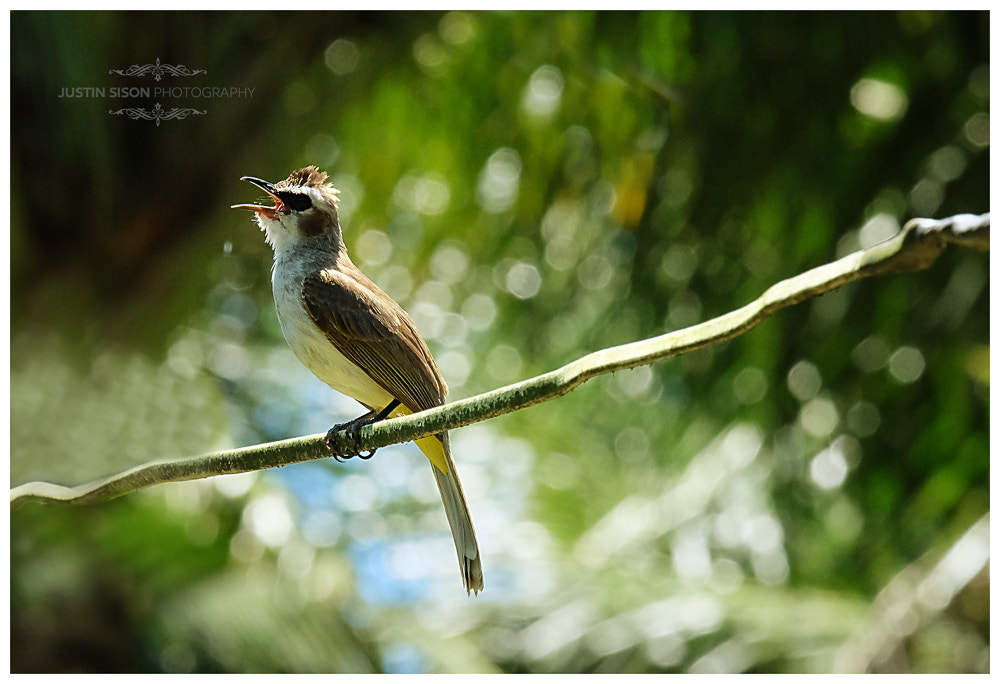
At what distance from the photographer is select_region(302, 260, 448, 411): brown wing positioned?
71.6 inches

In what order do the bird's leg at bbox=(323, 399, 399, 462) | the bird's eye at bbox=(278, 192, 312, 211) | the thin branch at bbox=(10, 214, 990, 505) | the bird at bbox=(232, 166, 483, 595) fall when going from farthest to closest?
1. the bird's eye at bbox=(278, 192, 312, 211)
2. the bird at bbox=(232, 166, 483, 595)
3. the bird's leg at bbox=(323, 399, 399, 462)
4. the thin branch at bbox=(10, 214, 990, 505)

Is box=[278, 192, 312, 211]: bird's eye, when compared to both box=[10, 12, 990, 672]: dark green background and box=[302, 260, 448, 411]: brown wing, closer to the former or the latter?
box=[302, 260, 448, 411]: brown wing

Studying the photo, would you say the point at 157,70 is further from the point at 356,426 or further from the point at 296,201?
the point at 356,426

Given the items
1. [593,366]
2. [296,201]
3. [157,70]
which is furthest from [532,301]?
[593,366]

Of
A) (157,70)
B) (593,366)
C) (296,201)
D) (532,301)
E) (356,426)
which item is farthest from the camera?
(532,301)

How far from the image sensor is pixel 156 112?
2307 millimetres

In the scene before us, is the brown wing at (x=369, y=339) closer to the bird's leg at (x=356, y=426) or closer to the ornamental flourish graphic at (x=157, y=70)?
the bird's leg at (x=356, y=426)

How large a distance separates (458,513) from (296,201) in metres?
0.71

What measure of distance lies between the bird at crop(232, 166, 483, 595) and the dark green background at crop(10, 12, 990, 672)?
55cm

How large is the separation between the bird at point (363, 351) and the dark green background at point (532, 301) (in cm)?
55

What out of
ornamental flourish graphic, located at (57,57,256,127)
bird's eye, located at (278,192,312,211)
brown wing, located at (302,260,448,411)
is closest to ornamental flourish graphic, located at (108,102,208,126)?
ornamental flourish graphic, located at (57,57,256,127)

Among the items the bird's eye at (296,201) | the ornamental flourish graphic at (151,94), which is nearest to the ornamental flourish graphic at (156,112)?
the ornamental flourish graphic at (151,94)

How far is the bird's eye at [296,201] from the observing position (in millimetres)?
1933

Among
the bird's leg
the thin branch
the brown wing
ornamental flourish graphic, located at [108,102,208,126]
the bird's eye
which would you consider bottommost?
the thin branch
